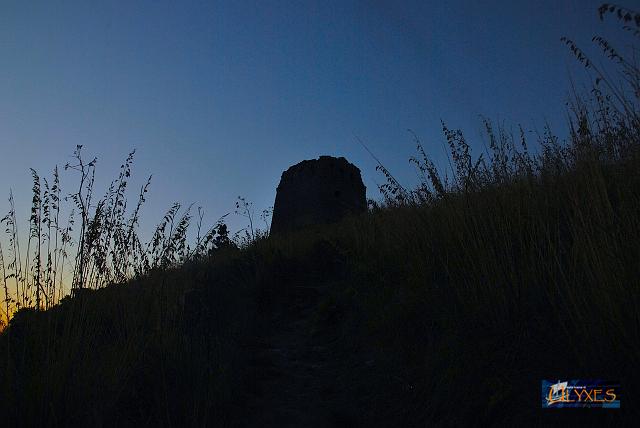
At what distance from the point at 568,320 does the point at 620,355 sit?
43 centimetres

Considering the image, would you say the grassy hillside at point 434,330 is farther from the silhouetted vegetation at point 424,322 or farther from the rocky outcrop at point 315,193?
the rocky outcrop at point 315,193

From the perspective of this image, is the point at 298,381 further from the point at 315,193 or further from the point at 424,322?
the point at 315,193

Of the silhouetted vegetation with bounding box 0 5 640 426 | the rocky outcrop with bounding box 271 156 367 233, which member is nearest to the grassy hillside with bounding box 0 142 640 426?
the silhouetted vegetation with bounding box 0 5 640 426

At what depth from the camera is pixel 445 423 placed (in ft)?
7.47

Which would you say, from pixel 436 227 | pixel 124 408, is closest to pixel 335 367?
pixel 436 227

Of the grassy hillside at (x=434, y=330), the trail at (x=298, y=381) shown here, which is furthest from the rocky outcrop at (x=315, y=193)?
the grassy hillside at (x=434, y=330)

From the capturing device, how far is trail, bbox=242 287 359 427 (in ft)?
9.56

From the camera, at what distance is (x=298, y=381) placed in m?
3.61

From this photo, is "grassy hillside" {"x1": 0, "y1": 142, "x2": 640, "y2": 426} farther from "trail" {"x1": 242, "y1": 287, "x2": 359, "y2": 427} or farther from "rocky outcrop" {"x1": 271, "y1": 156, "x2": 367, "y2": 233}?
"rocky outcrop" {"x1": 271, "y1": 156, "x2": 367, "y2": 233}

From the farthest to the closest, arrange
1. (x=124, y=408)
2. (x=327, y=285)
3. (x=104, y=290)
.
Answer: (x=327, y=285)
(x=104, y=290)
(x=124, y=408)

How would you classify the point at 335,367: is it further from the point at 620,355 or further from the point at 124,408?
the point at 620,355

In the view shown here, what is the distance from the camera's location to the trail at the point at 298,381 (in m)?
2.91

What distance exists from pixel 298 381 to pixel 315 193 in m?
11.1

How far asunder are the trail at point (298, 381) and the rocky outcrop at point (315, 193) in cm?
907
